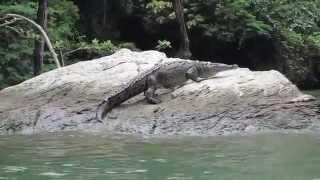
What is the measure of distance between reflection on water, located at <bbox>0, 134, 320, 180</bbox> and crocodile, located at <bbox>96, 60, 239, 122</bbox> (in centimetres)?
103

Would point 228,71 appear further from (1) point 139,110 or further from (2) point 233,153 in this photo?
(2) point 233,153

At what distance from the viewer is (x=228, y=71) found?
36.8 ft

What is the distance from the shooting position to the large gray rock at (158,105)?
31.2 feet

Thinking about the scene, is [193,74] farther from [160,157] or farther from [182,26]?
[182,26]

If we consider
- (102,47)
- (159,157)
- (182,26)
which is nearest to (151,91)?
(159,157)

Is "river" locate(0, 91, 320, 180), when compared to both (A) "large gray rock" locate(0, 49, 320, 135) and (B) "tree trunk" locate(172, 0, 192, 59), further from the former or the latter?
(B) "tree trunk" locate(172, 0, 192, 59)

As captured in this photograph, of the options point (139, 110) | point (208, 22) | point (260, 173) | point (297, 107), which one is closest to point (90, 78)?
point (139, 110)

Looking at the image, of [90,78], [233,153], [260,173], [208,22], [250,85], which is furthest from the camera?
[208,22]

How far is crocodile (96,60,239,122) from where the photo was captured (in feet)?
33.9

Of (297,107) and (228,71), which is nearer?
(297,107)

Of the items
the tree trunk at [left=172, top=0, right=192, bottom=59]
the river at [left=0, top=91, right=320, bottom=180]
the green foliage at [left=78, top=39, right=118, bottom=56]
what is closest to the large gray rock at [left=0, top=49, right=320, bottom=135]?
the river at [left=0, top=91, right=320, bottom=180]

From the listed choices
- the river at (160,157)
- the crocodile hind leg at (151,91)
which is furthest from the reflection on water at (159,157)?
the crocodile hind leg at (151,91)

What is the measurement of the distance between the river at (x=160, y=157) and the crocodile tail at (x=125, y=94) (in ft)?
2.34

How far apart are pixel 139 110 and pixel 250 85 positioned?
178cm
